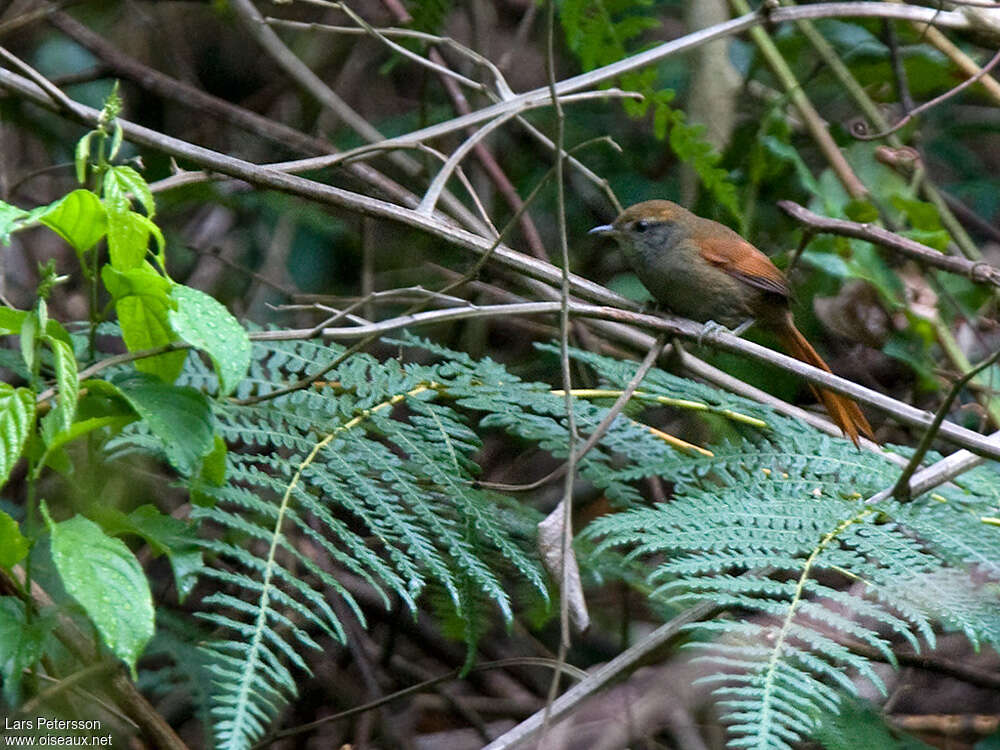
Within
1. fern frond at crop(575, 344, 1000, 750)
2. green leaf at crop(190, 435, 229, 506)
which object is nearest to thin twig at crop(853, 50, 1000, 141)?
fern frond at crop(575, 344, 1000, 750)

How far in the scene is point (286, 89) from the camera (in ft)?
17.0

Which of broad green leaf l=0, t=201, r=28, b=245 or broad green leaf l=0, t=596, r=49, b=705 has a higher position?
broad green leaf l=0, t=201, r=28, b=245

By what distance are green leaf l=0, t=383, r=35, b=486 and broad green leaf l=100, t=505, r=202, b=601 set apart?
0.23m

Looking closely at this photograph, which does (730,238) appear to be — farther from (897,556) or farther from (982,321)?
(897,556)

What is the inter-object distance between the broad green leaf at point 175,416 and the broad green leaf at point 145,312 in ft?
0.21

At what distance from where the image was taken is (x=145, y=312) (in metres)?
1.84

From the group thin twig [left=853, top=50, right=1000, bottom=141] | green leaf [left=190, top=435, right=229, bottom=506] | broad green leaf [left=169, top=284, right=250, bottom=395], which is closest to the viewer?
broad green leaf [left=169, top=284, right=250, bottom=395]

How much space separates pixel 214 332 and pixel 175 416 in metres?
0.18

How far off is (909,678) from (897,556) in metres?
2.11

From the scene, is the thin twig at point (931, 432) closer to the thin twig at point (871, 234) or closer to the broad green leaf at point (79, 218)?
the thin twig at point (871, 234)

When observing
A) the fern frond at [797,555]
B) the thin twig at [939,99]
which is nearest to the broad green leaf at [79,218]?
the fern frond at [797,555]

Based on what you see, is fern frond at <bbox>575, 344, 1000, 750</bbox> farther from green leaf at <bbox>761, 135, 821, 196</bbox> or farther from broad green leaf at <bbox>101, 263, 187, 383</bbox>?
green leaf at <bbox>761, 135, 821, 196</bbox>

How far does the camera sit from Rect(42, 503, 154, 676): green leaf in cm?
156

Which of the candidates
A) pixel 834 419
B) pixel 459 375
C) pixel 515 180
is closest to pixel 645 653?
pixel 459 375
